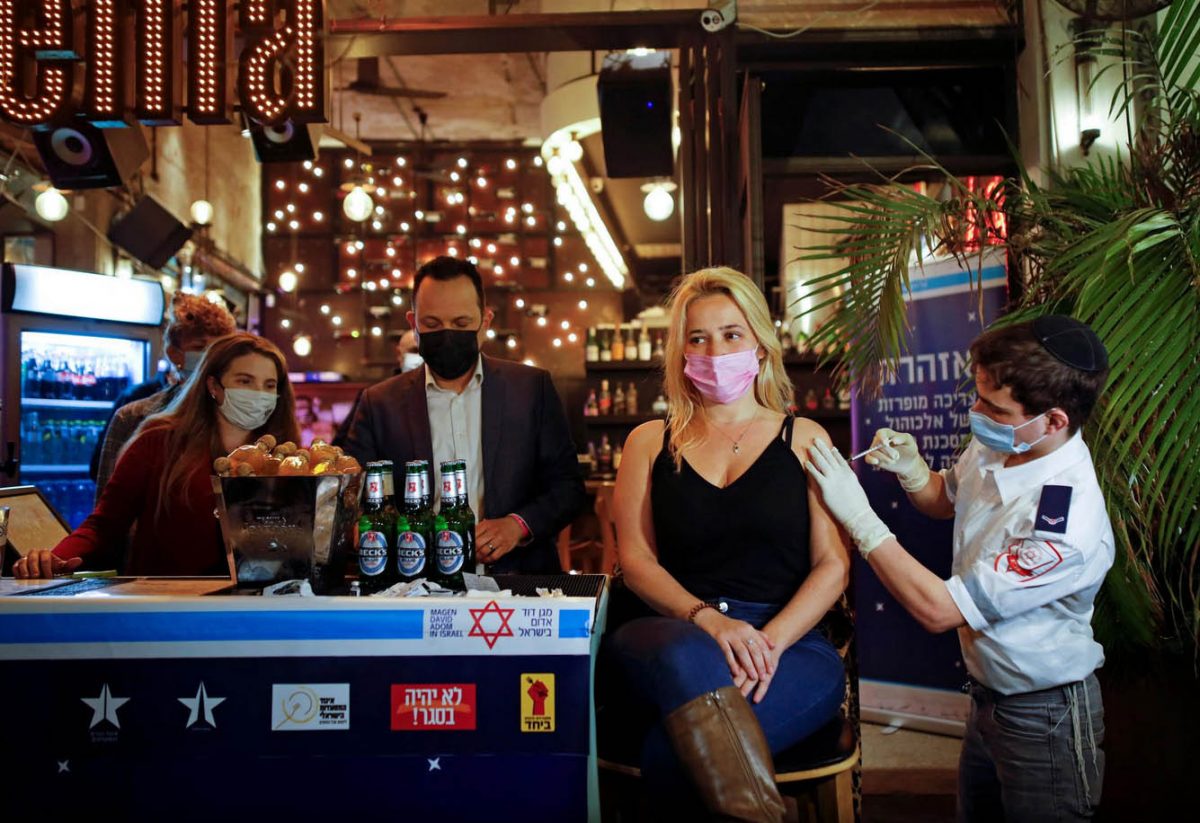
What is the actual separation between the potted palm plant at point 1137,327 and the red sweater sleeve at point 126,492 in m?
2.03

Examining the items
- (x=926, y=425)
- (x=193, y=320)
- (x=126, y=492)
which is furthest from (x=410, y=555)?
(x=926, y=425)

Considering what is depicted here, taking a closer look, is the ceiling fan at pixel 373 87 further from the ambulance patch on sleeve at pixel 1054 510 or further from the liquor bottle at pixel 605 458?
the ambulance patch on sleeve at pixel 1054 510

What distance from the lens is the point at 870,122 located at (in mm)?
4410

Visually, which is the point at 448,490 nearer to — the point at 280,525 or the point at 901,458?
the point at 280,525

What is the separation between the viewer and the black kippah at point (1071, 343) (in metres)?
1.83

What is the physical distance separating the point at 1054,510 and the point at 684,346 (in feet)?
2.80

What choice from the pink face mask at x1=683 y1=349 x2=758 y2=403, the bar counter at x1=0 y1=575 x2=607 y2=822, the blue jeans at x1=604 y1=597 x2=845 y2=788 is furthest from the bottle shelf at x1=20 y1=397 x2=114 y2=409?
the blue jeans at x1=604 y1=597 x2=845 y2=788

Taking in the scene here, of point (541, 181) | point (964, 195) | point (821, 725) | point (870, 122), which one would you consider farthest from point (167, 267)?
point (821, 725)

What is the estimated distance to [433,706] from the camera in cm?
165

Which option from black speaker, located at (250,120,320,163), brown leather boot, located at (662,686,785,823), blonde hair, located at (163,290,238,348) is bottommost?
brown leather boot, located at (662,686,785,823)

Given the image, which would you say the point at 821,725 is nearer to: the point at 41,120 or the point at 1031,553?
the point at 1031,553

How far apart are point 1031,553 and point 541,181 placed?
10833 mm

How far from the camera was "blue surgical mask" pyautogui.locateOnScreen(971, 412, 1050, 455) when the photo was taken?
1.87m

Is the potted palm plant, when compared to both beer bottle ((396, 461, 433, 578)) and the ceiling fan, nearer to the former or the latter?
beer bottle ((396, 461, 433, 578))
